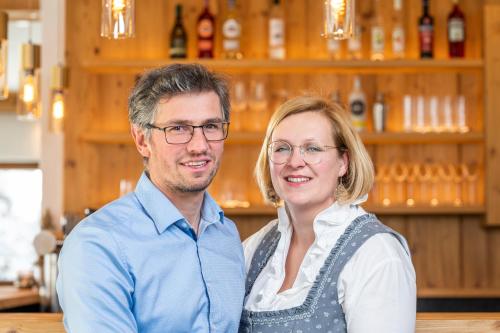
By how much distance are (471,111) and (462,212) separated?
54 cm

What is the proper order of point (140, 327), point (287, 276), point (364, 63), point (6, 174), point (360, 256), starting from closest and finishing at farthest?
point (140, 327) < point (360, 256) < point (287, 276) < point (364, 63) < point (6, 174)

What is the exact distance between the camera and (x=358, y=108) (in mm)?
4504

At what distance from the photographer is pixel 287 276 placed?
215 cm

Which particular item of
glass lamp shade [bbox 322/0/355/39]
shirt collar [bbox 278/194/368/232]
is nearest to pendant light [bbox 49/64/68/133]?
glass lamp shade [bbox 322/0/355/39]

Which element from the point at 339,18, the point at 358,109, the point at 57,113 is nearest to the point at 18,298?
the point at 57,113

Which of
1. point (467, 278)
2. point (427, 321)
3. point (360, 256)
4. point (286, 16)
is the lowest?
point (467, 278)

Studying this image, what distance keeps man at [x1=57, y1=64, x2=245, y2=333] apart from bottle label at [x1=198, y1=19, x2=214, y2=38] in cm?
264

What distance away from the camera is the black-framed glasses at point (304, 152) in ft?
7.05

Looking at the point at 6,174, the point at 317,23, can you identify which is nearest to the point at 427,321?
the point at 317,23

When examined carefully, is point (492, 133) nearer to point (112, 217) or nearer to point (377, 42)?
point (377, 42)

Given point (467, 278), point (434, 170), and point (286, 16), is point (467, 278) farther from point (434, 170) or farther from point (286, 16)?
point (286, 16)

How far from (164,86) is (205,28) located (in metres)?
2.78

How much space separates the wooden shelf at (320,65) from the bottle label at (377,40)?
0.11 metres

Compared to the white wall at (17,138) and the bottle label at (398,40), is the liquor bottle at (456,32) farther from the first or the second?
the white wall at (17,138)
